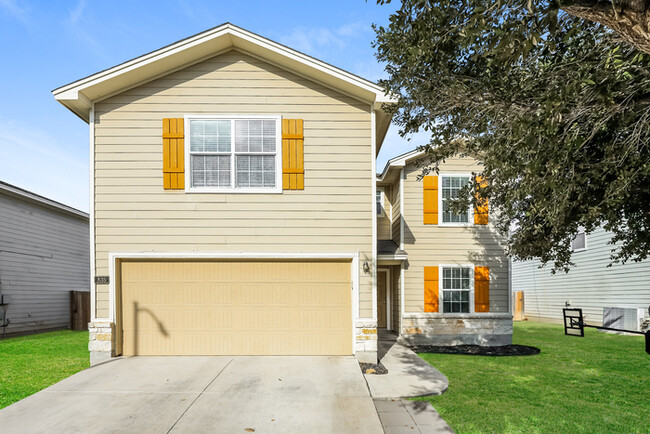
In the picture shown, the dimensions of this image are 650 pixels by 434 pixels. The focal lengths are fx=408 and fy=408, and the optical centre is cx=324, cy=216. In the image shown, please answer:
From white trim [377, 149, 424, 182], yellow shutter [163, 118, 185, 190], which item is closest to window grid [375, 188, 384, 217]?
white trim [377, 149, 424, 182]

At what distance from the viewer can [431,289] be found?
1173cm

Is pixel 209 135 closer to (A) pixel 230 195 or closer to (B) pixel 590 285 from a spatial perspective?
(A) pixel 230 195

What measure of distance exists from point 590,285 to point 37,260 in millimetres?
20945

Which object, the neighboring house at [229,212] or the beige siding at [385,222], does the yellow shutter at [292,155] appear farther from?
the beige siding at [385,222]

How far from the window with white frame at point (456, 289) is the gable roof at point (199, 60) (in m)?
5.89

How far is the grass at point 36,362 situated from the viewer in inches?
267

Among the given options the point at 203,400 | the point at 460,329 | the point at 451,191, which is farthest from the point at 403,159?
the point at 203,400

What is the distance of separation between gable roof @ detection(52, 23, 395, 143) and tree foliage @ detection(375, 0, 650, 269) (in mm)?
1488

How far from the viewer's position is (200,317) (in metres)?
7.99

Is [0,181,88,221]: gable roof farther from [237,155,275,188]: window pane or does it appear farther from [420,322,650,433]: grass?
[420,322,650,433]: grass

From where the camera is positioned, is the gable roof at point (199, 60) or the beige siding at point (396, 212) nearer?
the gable roof at point (199, 60)

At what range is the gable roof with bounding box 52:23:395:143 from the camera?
25.3 ft

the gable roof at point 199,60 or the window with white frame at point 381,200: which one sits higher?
the gable roof at point 199,60

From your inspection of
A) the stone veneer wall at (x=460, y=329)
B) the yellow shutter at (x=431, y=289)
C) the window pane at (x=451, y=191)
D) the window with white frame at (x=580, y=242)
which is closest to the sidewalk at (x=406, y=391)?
the stone veneer wall at (x=460, y=329)
